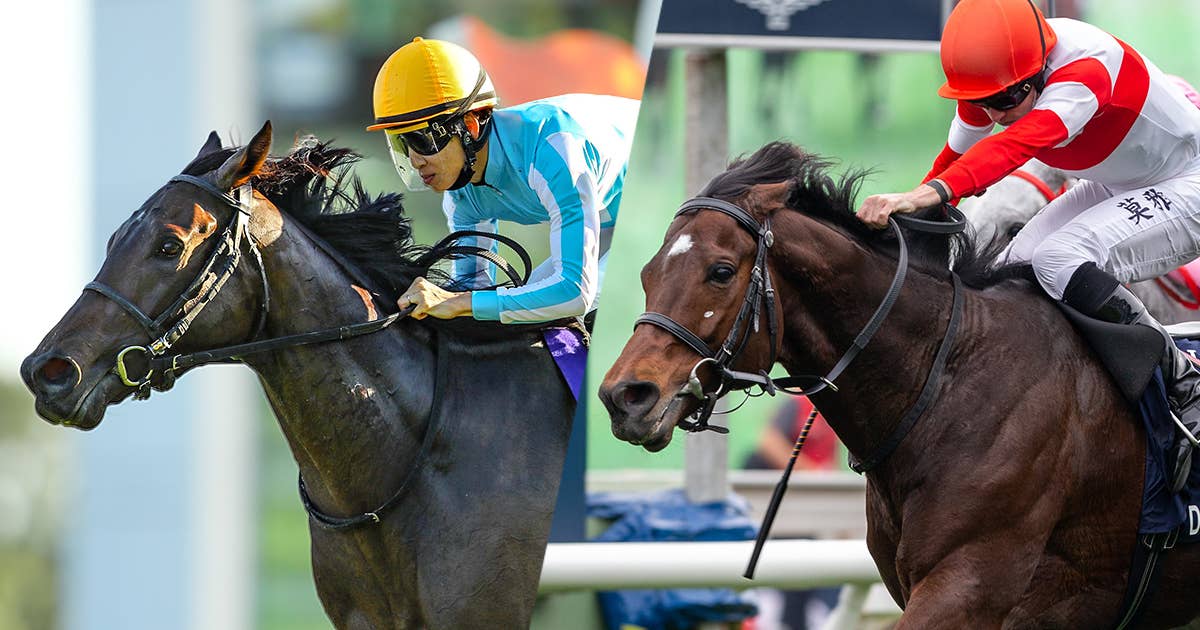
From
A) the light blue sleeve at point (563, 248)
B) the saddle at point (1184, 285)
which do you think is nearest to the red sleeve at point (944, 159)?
the light blue sleeve at point (563, 248)

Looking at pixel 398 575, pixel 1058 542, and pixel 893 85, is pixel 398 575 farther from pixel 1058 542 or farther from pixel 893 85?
pixel 893 85

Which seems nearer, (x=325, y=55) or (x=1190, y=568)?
(x=1190, y=568)

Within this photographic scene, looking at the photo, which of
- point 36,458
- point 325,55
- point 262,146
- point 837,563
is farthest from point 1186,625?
point 36,458

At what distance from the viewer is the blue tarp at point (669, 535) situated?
4285 mm

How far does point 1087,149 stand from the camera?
3.45 meters

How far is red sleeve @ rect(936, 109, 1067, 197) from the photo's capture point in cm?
311

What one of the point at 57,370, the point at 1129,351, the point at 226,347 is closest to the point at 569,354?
the point at 226,347

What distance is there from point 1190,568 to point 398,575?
1825 millimetres

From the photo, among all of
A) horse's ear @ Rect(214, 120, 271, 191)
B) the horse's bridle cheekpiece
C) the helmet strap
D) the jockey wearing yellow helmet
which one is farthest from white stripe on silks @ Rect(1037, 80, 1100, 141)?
horse's ear @ Rect(214, 120, 271, 191)

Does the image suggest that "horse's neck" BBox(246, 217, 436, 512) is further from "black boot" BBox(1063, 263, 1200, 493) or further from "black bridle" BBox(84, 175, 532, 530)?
"black boot" BBox(1063, 263, 1200, 493)

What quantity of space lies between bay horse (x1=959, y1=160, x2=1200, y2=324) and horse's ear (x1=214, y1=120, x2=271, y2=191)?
2273 mm

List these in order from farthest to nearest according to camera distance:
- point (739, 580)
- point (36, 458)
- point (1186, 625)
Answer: point (36, 458), point (739, 580), point (1186, 625)

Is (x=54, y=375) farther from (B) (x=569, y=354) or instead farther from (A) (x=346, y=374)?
(B) (x=569, y=354)

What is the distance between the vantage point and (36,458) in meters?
17.4
